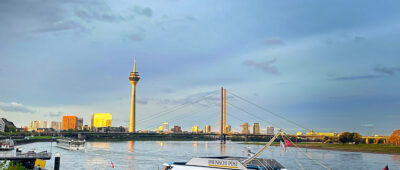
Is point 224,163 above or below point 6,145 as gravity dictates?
above

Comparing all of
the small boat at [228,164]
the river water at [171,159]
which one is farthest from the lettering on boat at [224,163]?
the river water at [171,159]

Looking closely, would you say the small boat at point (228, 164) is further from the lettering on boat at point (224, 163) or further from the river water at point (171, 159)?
the river water at point (171, 159)

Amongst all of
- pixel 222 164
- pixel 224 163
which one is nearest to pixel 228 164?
pixel 224 163

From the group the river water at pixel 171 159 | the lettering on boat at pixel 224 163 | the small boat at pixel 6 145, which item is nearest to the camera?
the lettering on boat at pixel 224 163

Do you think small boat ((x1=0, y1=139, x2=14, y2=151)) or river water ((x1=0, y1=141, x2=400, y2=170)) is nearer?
river water ((x1=0, y1=141, x2=400, y2=170))

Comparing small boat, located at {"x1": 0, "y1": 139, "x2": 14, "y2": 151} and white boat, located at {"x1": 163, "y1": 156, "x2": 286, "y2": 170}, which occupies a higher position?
white boat, located at {"x1": 163, "y1": 156, "x2": 286, "y2": 170}

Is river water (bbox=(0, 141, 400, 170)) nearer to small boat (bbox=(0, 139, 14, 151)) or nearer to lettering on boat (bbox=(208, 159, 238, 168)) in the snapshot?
small boat (bbox=(0, 139, 14, 151))

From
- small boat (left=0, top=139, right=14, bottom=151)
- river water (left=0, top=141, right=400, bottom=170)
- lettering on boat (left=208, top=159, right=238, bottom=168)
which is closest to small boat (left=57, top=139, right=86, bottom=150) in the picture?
river water (left=0, top=141, right=400, bottom=170)

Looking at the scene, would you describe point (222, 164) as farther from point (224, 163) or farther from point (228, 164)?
point (228, 164)

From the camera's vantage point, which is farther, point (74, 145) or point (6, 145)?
point (74, 145)

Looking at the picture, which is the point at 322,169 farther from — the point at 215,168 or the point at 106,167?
the point at 215,168

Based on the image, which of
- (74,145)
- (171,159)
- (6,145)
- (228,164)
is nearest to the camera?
(228,164)

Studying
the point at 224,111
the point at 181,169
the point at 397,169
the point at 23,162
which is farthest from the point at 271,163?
the point at 224,111

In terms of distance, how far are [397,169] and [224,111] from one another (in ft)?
394
